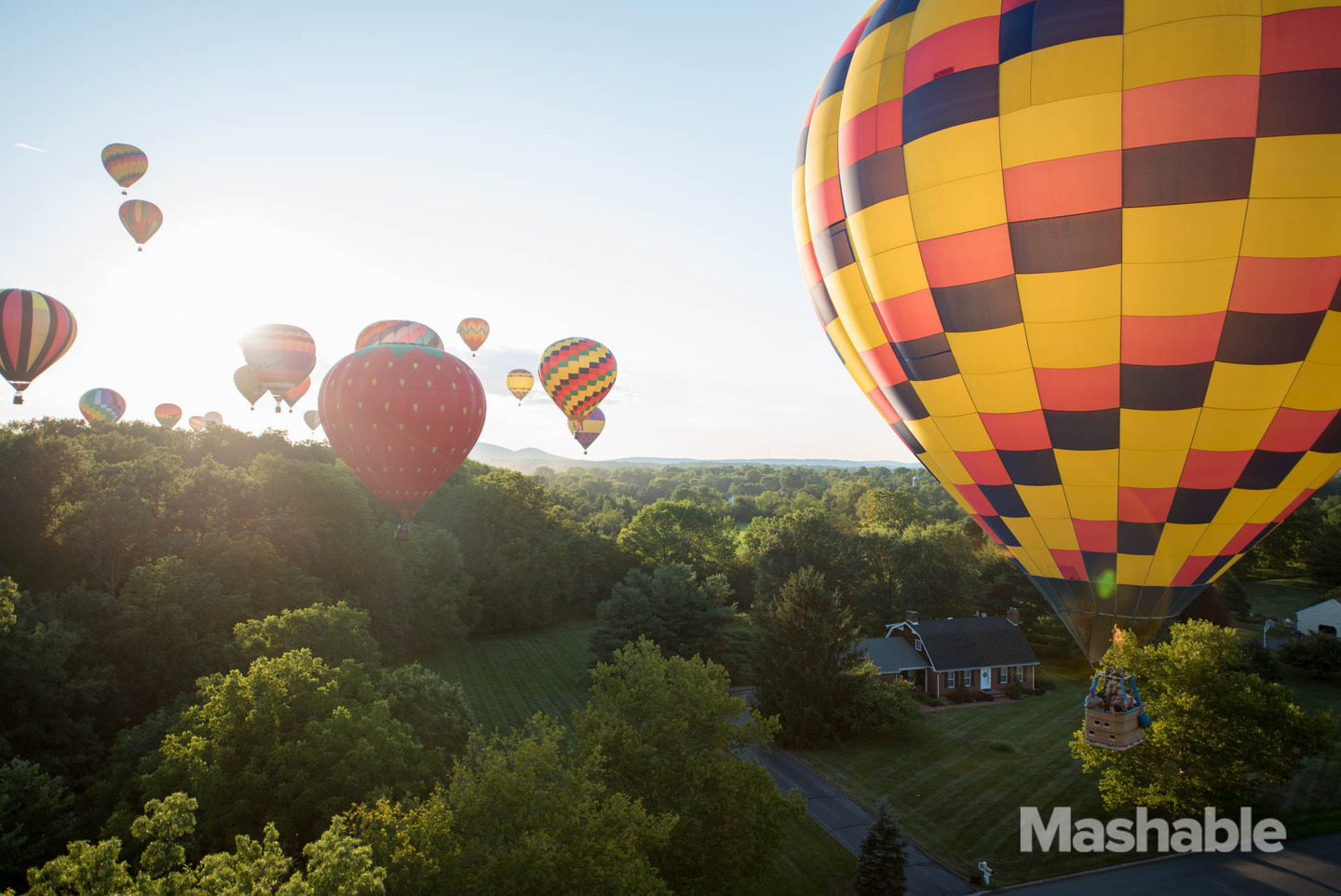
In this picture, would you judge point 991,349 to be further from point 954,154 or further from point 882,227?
point 954,154

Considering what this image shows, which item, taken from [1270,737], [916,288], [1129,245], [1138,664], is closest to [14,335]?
[916,288]

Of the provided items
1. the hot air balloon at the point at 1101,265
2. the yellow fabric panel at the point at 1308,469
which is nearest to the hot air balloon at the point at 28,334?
the hot air balloon at the point at 1101,265

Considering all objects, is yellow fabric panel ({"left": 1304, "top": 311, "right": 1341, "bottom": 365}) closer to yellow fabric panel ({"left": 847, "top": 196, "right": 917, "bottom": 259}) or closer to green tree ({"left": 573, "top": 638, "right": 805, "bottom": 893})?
yellow fabric panel ({"left": 847, "top": 196, "right": 917, "bottom": 259})

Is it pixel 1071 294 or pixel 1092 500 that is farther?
pixel 1092 500

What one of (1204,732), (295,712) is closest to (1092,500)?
(1204,732)

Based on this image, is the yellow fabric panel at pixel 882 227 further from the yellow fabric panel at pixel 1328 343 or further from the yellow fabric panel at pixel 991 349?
the yellow fabric panel at pixel 1328 343

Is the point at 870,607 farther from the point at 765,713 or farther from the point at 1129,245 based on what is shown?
the point at 1129,245
